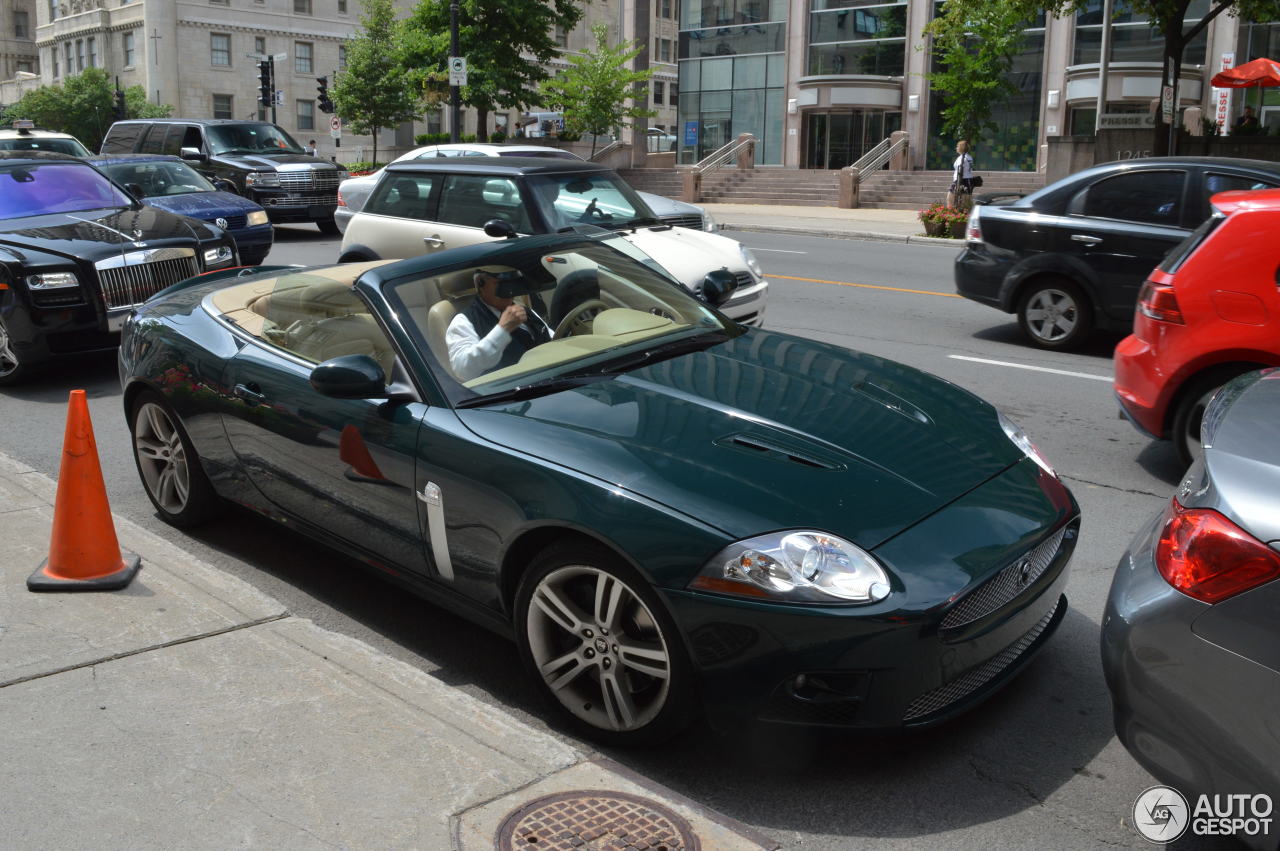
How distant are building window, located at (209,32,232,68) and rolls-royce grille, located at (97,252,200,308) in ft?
210

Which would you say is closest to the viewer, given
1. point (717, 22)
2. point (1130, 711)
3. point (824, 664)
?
point (1130, 711)

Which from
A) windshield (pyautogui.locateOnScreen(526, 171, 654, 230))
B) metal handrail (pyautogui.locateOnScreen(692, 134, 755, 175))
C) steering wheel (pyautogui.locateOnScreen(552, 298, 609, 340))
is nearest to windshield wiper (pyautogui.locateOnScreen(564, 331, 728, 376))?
steering wheel (pyautogui.locateOnScreen(552, 298, 609, 340))

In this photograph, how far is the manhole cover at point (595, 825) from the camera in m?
3.05

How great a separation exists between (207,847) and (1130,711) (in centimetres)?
233

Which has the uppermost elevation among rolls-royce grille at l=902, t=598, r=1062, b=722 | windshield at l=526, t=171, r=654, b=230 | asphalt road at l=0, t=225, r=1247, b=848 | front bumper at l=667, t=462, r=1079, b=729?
windshield at l=526, t=171, r=654, b=230

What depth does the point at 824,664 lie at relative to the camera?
329 cm

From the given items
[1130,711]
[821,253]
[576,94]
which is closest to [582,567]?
[1130,711]

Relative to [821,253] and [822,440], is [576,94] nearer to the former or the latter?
[821,253]

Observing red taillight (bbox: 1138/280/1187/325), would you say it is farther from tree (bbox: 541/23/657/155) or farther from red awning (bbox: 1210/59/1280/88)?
tree (bbox: 541/23/657/155)

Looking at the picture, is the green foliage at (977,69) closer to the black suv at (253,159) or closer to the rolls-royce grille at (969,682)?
the black suv at (253,159)

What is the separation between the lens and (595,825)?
313 centimetres

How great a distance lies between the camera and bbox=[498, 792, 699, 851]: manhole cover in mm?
3049

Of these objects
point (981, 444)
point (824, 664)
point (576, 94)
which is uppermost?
point (576, 94)

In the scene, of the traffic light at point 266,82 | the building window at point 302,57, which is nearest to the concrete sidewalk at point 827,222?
the traffic light at point 266,82
